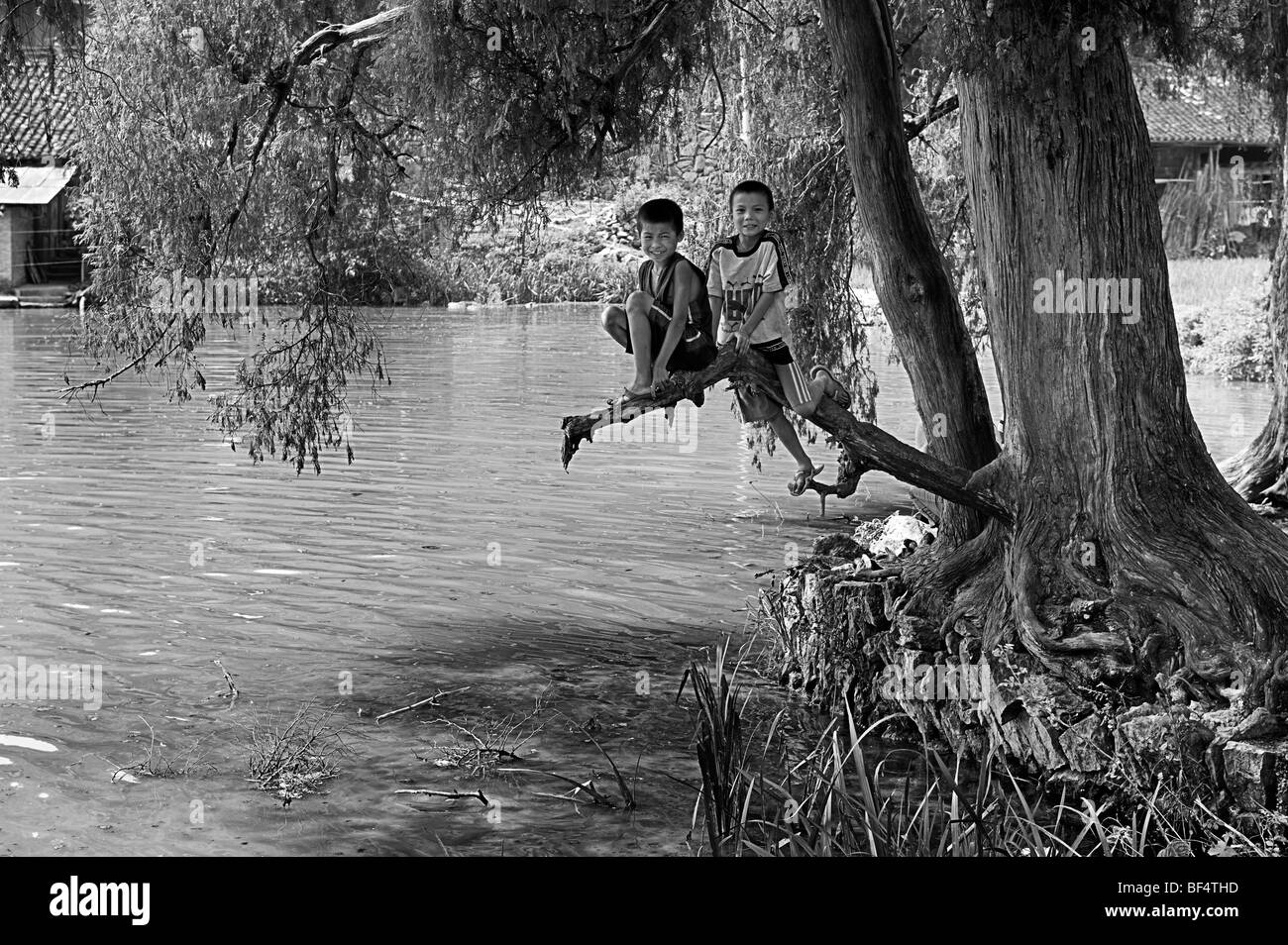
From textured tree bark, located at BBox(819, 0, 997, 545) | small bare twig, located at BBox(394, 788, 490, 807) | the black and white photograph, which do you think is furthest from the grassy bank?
small bare twig, located at BBox(394, 788, 490, 807)

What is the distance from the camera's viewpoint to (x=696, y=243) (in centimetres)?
1421

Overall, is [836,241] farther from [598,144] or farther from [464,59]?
[464,59]

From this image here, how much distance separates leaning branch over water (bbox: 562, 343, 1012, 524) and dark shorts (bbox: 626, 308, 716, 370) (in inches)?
5.4

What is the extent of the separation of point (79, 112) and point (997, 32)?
20.0ft

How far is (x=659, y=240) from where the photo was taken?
25.0 ft

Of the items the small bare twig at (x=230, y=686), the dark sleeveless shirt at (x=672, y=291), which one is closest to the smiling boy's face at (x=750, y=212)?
the dark sleeveless shirt at (x=672, y=291)

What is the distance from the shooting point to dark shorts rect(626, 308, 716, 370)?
25.3ft

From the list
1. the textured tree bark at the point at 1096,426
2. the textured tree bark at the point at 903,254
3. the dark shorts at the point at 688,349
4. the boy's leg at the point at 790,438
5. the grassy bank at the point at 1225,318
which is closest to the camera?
the textured tree bark at the point at 1096,426

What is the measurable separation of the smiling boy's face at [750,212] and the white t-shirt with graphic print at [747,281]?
0.19 ft

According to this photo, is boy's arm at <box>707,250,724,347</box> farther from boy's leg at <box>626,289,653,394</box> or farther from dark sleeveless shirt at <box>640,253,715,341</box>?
boy's leg at <box>626,289,653,394</box>

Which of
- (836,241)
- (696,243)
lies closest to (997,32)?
(836,241)

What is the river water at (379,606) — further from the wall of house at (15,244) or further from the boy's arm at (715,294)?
the wall of house at (15,244)

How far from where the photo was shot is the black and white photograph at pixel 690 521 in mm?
7078

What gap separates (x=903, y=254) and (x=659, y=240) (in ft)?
7.40
